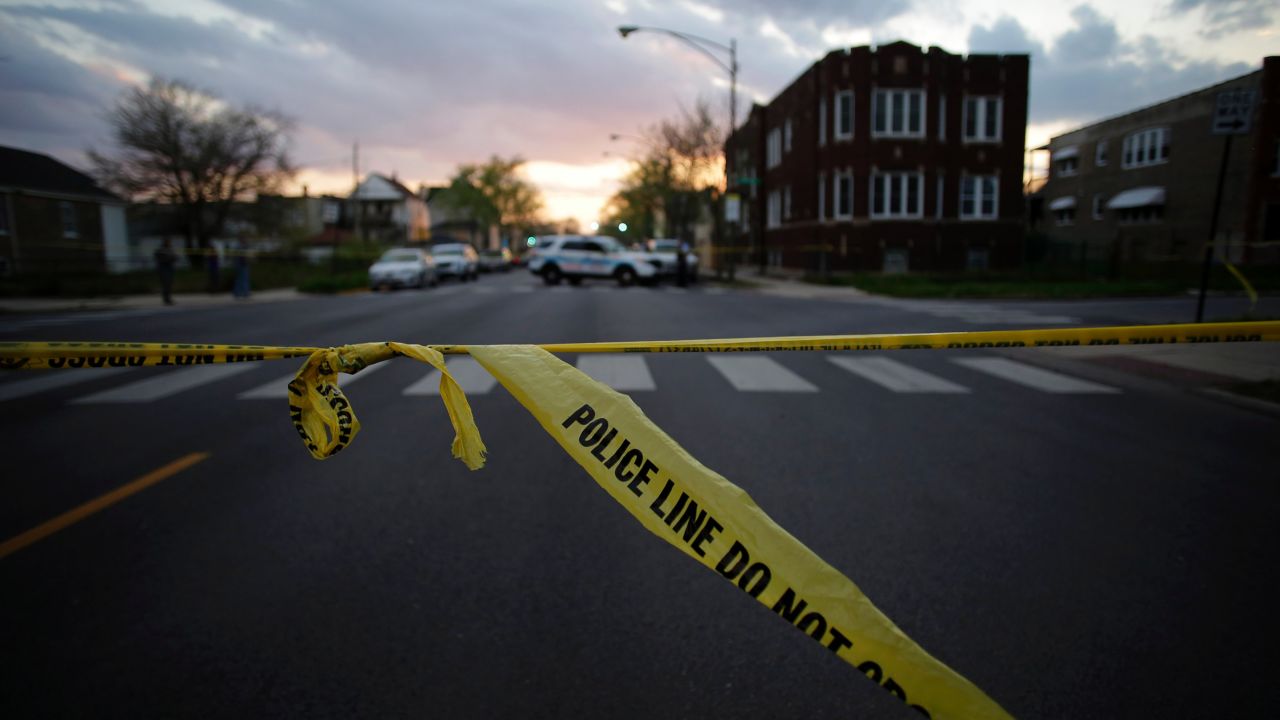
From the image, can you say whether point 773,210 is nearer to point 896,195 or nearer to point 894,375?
point 896,195

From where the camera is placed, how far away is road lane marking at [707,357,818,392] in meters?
8.74

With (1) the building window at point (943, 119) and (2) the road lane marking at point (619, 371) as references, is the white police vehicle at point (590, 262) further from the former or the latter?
(2) the road lane marking at point (619, 371)

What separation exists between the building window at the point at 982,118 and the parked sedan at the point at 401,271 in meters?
24.6

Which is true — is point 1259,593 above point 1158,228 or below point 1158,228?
below

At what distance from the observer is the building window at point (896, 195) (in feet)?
110

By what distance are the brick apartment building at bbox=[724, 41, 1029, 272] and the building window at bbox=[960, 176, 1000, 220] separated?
0.05m

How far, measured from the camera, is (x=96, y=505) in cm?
459

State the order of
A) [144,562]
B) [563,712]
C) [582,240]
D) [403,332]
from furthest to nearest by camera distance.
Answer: [582,240] → [403,332] → [144,562] → [563,712]

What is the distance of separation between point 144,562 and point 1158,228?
45.4m

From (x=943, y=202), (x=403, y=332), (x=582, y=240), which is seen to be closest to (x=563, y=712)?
(x=403, y=332)

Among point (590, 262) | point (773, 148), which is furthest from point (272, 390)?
point (773, 148)

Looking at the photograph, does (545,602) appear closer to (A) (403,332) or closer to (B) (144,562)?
(B) (144,562)

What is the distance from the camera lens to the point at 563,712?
2.56 metres

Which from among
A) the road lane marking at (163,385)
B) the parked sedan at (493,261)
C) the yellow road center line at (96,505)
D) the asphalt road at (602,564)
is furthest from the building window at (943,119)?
the yellow road center line at (96,505)
